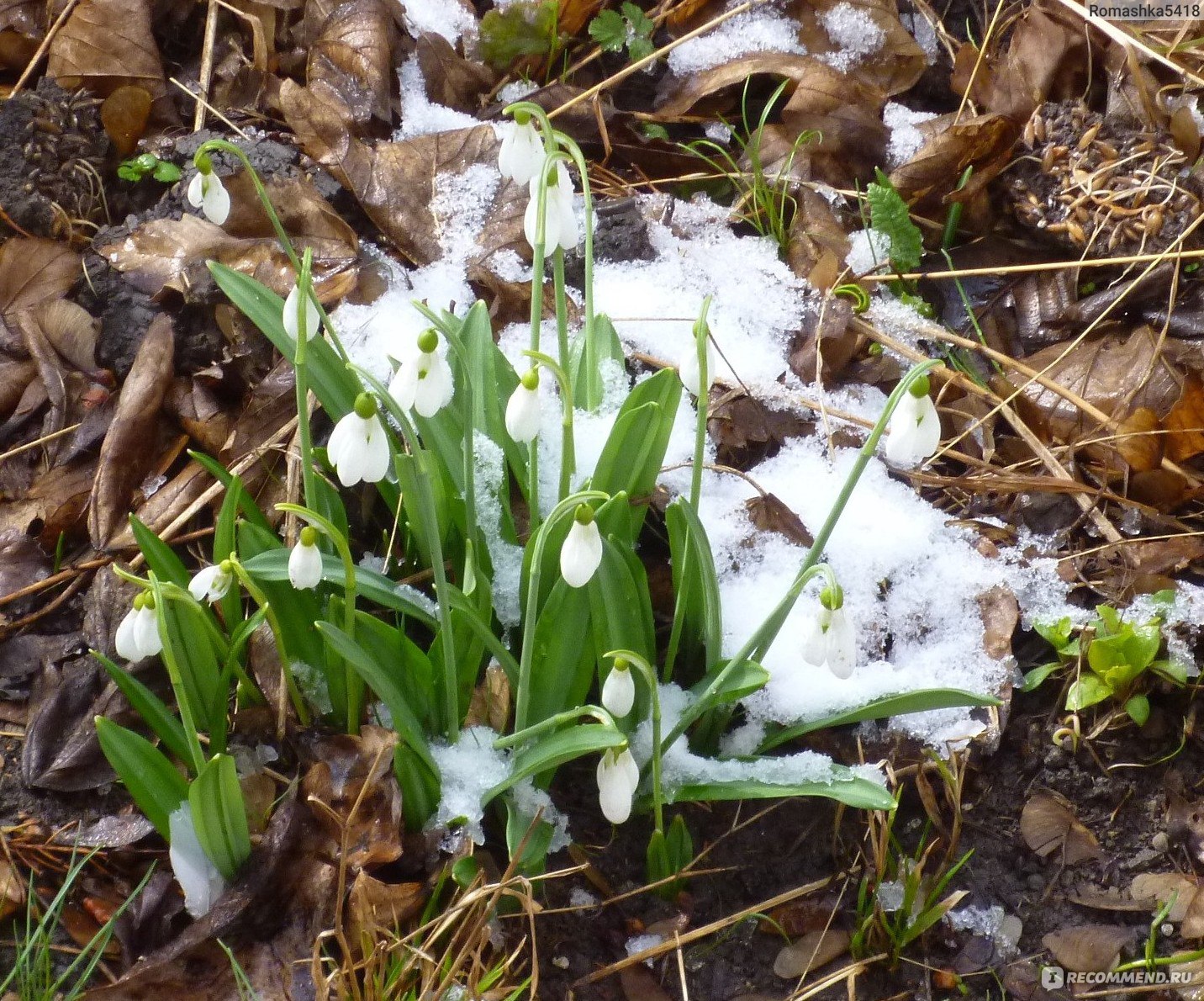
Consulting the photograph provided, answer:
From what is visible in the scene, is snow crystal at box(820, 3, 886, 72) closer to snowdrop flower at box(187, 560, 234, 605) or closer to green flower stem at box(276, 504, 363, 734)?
green flower stem at box(276, 504, 363, 734)

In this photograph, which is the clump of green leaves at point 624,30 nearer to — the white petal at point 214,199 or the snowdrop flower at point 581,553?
the white petal at point 214,199

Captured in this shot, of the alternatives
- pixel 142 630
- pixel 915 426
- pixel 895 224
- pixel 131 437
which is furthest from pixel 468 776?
pixel 895 224

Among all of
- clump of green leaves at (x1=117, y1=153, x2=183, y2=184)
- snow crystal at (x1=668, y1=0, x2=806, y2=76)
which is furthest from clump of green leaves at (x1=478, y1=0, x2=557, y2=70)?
clump of green leaves at (x1=117, y1=153, x2=183, y2=184)

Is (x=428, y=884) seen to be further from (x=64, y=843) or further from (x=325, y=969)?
(x=64, y=843)

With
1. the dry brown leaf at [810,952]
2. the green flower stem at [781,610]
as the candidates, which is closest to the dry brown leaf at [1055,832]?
the dry brown leaf at [810,952]

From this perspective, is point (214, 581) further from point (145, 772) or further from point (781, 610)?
point (781, 610)

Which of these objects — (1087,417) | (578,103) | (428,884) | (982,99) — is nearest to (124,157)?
(578,103)

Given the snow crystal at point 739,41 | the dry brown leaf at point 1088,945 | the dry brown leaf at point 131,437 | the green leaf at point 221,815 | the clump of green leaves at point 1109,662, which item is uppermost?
the snow crystal at point 739,41
